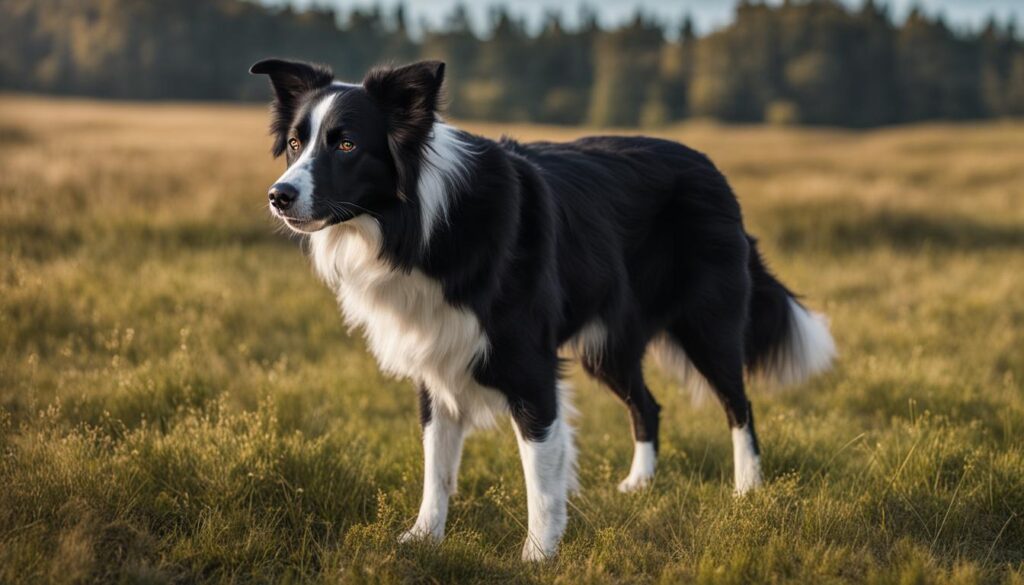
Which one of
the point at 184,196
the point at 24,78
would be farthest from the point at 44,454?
the point at 24,78

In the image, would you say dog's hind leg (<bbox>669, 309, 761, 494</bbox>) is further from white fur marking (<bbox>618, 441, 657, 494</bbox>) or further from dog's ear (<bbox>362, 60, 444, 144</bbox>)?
dog's ear (<bbox>362, 60, 444, 144</bbox>)

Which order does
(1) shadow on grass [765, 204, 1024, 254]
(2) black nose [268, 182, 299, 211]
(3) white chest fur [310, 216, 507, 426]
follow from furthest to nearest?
1. (1) shadow on grass [765, 204, 1024, 254]
2. (3) white chest fur [310, 216, 507, 426]
3. (2) black nose [268, 182, 299, 211]

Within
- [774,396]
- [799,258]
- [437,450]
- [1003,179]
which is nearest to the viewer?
[437,450]

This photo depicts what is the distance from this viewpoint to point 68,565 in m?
3.04

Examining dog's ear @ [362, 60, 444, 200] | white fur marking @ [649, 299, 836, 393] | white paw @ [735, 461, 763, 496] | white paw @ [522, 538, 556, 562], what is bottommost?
white paw @ [735, 461, 763, 496]

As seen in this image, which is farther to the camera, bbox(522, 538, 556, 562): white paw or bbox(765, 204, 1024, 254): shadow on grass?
bbox(765, 204, 1024, 254): shadow on grass

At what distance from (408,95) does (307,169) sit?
48 cm

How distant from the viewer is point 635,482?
4.51m

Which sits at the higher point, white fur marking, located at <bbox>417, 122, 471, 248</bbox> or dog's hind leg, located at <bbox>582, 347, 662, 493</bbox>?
white fur marking, located at <bbox>417, 122, 471, 248</bbox>

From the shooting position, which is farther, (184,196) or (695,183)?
(184,196)

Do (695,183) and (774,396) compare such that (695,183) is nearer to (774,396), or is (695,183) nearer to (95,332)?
(774,396)

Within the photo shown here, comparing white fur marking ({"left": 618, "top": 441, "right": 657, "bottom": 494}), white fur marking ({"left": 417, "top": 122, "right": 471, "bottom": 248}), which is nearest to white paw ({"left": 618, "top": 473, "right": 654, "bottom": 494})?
white fur marking ({"left": 618, "top": 441, "right": 657, "bottom": 494})

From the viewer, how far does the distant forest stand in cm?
5653

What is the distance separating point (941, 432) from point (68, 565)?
13.0 feet
